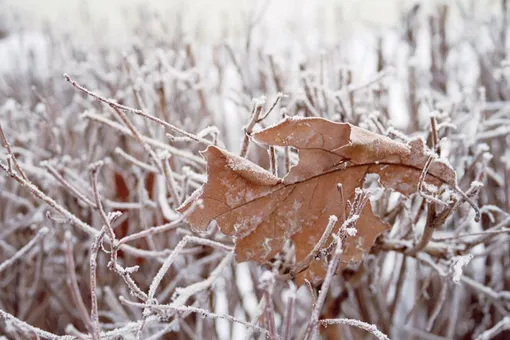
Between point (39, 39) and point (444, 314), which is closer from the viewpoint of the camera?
point (444, 314)

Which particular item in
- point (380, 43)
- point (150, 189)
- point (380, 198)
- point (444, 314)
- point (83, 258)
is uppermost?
point (380, 43)

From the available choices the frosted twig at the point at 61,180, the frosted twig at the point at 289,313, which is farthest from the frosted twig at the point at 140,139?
the frosted twig at the point at 289,313

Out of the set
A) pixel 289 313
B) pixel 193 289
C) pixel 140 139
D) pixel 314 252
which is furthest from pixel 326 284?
pixel 140 139

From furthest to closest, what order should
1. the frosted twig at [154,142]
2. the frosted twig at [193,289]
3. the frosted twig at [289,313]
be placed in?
the frosted twig at [154,142]
the frosted twig at [193,289]
the frosted twig at [289,313]

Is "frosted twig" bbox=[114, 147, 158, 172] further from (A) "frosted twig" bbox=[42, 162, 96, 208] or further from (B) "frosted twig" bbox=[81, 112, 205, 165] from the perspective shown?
(A) "frosted twig" bbox=[42, 162, 96, 208]

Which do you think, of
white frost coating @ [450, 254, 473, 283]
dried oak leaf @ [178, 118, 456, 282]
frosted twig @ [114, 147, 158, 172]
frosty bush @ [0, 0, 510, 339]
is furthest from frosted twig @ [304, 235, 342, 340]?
frosted twig @ [114, 147, 158, 172]

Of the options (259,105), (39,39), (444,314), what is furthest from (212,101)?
A: (39,39)

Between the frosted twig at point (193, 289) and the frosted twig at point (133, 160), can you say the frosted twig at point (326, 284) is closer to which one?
the frosted twig at point (193, 289)

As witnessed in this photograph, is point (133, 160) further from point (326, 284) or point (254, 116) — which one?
point (326, 284)

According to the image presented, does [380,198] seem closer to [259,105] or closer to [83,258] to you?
[259,105]
